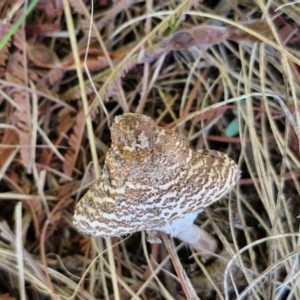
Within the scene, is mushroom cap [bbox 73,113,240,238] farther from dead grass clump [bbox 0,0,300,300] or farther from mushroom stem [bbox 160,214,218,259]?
dead grass clump [bbox 0,0,300,300]

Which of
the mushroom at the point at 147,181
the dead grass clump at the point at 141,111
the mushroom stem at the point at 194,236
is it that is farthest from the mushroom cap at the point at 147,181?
the dead grass clump at the point at 141,111

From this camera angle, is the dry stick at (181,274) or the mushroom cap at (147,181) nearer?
the mushroom cap at (147,181)

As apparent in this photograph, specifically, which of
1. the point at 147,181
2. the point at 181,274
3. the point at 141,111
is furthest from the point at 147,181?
the point at 141,111

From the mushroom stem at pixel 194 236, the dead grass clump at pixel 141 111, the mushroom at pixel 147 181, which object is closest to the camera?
the mushroom at pixel 147 181

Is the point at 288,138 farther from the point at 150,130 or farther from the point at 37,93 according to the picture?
the point at 37,93

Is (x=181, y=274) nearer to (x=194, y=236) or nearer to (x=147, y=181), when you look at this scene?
(x=194, y=236)

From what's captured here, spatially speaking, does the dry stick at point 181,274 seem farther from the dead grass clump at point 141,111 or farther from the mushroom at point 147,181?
the mushroom at point 147,181

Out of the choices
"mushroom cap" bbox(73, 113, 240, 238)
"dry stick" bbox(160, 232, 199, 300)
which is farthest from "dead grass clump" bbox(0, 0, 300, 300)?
"mushroom cap" bbox(73, 113, 240, 238)
